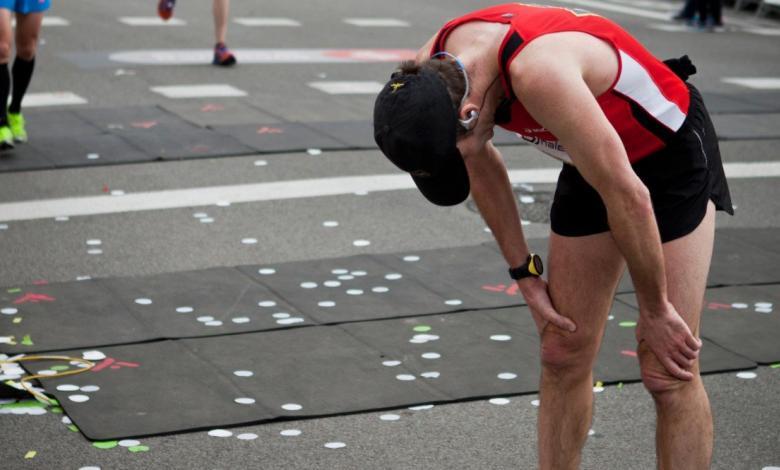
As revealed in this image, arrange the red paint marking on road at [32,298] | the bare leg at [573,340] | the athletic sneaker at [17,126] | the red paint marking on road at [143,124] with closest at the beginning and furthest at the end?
1. the bare leg at [573,340]
2. the red paint marking on road at [32,298]
3. the athletic sneaker at [17,126]
4. the red paint marking on road at [143,124]

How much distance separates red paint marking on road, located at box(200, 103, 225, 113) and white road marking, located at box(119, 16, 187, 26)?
509cm

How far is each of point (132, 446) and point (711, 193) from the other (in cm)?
213

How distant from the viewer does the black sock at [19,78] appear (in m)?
8.97

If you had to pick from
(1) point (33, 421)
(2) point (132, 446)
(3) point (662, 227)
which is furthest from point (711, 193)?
(1) point (33, 421)

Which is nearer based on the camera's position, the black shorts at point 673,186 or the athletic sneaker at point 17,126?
the black shorts at point 673,186

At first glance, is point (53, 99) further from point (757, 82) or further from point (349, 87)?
point (757, 82)

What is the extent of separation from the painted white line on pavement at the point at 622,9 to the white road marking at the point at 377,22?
170 inches

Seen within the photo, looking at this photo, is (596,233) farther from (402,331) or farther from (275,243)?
(275,243)

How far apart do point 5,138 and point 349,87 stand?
405 cm

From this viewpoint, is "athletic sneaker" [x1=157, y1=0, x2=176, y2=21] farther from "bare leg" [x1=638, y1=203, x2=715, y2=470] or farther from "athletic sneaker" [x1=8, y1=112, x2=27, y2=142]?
"bare leg" [x1=638, y1=203, x2=715, y2=470]

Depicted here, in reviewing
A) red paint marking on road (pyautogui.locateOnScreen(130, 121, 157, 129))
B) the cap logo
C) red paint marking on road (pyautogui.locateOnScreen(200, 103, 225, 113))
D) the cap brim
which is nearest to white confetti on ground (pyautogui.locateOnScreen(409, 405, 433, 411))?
the cap brim

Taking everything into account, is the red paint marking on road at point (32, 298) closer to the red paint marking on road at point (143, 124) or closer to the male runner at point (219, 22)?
the red paint marking on road at point (143, 124)

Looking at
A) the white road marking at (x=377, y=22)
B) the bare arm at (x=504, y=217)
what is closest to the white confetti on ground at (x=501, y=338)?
the bare arm at (x=504, y=217)

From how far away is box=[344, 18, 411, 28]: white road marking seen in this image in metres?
16.6
